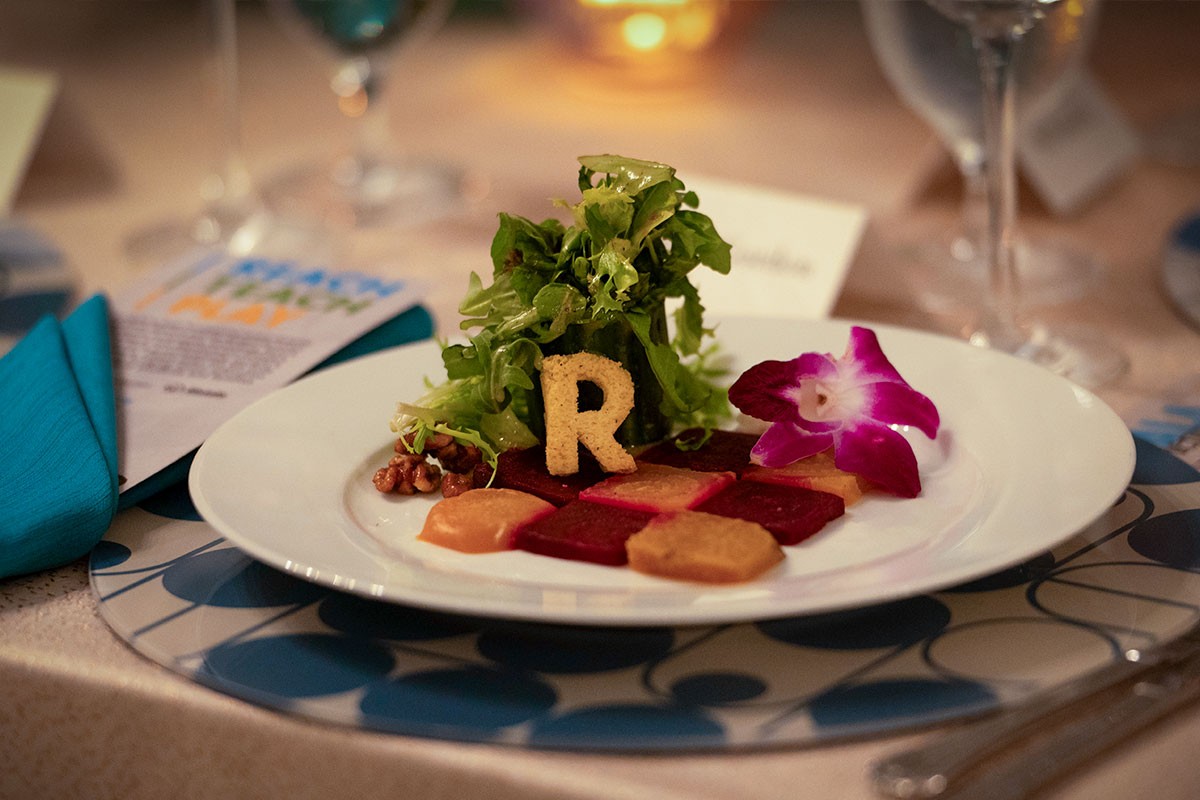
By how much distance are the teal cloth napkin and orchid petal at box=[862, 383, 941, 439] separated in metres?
0.34

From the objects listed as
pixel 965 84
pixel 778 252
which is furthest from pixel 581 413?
pixel 965 84

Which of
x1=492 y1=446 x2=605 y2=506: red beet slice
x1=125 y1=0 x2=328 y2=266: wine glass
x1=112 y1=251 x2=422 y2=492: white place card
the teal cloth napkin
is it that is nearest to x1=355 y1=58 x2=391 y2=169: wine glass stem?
x1=125 y1=0 x2=328 y2=266: wine glass

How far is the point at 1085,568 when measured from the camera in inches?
19.6

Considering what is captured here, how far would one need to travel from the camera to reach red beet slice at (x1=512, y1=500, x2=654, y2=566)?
480 millimetres

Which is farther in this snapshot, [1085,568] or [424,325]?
[424,325]

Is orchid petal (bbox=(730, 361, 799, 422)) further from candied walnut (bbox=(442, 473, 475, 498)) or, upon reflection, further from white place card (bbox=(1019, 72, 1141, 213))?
white place card (bbox=(1019, 72, 1141, 213))

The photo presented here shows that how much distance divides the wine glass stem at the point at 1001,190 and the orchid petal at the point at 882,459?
0.34 m

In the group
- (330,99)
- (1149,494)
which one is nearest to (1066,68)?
(1149,494)

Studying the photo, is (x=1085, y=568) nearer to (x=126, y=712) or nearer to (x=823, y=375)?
(x=823, y=375)

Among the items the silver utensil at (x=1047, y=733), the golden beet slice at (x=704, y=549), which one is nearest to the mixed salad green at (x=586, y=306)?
the golden beet slice at (x=704, y=549)

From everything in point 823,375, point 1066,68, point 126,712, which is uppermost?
point 1066,68

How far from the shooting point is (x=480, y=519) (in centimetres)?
51

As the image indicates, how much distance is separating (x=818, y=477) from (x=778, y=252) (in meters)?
0.41

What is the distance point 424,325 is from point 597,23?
0.72 meters
